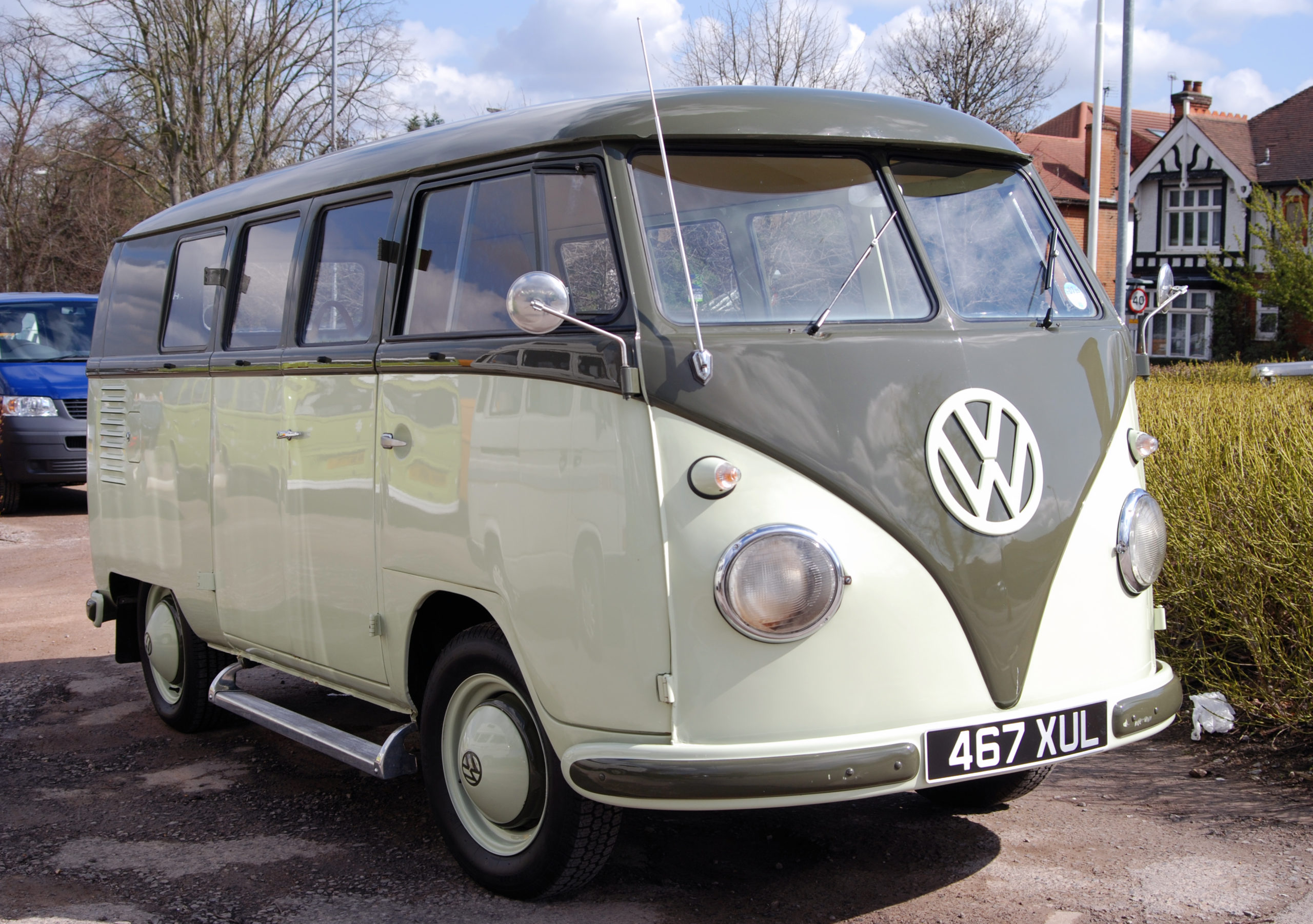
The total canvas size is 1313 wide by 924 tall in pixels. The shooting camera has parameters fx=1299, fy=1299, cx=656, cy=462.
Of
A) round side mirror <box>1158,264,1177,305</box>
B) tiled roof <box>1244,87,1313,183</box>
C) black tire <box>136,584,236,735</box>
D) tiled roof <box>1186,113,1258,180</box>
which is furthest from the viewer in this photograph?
tiled roof <box>1186,113,1258,180</box>

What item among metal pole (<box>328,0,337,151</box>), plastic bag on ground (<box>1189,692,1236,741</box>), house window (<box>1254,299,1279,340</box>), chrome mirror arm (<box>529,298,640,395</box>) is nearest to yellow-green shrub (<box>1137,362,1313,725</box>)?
plastic bag on ground (<box>1189,692,1236,741</box>)

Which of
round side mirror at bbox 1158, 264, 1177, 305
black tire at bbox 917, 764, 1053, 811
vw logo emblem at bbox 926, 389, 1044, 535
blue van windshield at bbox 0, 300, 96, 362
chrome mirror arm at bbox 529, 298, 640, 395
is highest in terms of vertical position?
blue van windshield at bbox 0, 300, 96, 362

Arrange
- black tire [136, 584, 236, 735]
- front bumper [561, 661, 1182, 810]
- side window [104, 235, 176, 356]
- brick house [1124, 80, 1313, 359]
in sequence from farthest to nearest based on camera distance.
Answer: brick house [1124, 80, 1313, 359]
side window [104, 235, 176, 356]
black tire [136, 584, 236, 735]
front bumper [561, 661, 1182, 810]

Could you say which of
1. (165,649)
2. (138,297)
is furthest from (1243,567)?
(138,297)

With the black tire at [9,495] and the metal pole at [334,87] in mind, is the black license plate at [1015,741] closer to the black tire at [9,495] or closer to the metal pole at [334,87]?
the black tire at [9,495]

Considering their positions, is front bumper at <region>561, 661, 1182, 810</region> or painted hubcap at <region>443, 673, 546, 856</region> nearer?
front bumper at <region>561, 661, 1182, 810</region>

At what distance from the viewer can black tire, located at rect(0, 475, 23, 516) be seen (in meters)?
13.7

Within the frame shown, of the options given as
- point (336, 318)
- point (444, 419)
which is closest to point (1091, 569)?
point (444, 419)

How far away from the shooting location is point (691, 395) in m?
3.35

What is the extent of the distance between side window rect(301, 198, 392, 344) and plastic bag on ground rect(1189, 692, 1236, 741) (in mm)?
3706

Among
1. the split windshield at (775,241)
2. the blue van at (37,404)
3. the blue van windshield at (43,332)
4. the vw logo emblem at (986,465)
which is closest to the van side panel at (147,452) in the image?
the split windshield at (775,241)

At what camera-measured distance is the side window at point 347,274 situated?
4.48 metres

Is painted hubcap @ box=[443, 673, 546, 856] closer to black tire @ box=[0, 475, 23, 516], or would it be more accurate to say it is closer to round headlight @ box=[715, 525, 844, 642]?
round headlight @ box=[715, 525, 844, 642]

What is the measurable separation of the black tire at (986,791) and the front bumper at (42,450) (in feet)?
36.9
